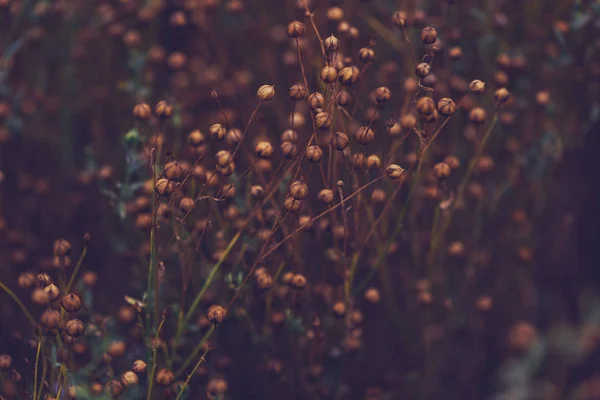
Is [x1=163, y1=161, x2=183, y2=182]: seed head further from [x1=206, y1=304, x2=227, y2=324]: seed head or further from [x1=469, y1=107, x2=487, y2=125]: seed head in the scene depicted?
[x1=469, y1=107, x2=487, y2=125]: seed head

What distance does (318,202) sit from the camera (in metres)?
1.71

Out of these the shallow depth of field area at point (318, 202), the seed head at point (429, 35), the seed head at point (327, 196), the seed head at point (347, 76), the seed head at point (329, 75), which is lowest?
the shallow depth of field area at point (318, 202)

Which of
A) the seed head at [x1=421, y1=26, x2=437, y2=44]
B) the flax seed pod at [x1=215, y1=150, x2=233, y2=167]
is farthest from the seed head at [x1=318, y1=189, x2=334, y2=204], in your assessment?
the seed head at [x1=421, y1=26, x2=437, y2=44]

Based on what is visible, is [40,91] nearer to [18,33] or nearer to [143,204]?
[18,33]

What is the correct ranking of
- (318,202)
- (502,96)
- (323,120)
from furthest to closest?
(318,202)
(502,96)
(323,120)

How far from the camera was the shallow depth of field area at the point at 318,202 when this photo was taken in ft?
4.86

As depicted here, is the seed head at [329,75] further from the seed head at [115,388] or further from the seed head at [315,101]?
the seed head at [115,388]

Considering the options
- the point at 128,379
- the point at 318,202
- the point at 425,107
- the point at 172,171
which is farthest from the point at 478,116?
the point at 128,379

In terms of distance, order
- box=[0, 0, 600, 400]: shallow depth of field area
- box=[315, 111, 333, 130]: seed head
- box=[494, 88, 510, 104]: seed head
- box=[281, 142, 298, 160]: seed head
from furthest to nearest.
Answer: box=[0, 0, 600, 400]: shallow depth of field area, box=[494, 88, 510, 104]: seed head, box=[281, 142, 298, 160]: seed head, box=[315, 111, 333, 130]: seed head

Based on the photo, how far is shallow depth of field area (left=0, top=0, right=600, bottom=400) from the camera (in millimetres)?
1482

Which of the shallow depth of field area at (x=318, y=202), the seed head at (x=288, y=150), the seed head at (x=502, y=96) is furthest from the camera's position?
the shallow depth of field area at (x=318, y=202)

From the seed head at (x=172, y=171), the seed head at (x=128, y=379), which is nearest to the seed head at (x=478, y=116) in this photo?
the seed head at (x=172, y=171)

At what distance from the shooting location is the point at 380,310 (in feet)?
6.04

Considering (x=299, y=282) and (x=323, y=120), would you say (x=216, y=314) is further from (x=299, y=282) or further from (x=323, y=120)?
(x=323, y=120)
